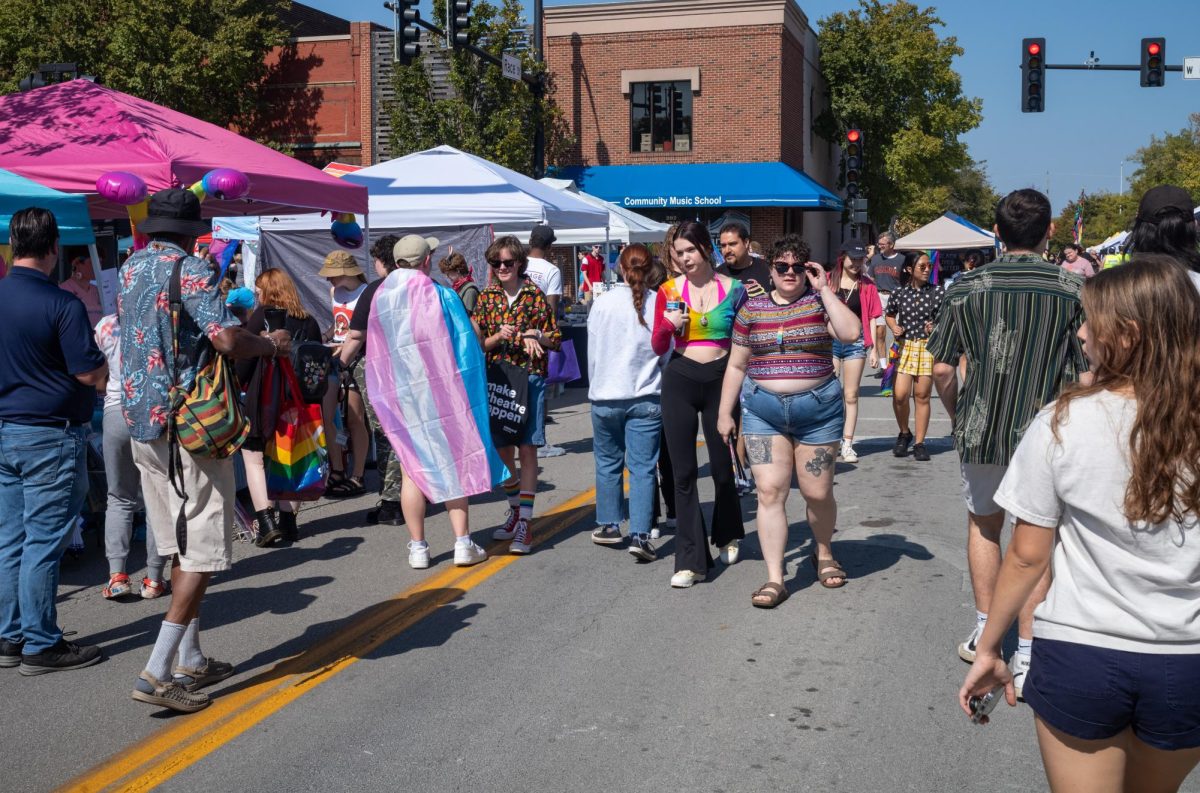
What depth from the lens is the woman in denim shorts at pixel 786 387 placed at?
20.3ft

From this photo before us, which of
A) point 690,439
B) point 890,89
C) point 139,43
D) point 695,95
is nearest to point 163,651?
point 690,439

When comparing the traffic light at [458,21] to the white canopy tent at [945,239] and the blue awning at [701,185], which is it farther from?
Answer: the white canopy tent at [945,239]

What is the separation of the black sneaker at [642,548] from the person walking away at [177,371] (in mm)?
2889

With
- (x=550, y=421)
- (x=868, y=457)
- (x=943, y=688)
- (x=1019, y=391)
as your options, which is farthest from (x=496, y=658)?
(x=550, y=421)

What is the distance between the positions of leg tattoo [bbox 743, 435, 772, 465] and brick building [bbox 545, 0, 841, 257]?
2578 cm

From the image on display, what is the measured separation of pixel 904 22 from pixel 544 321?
3578cm

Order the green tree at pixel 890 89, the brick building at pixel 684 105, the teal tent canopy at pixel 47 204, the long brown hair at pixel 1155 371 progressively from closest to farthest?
the long brown hair at pixel 1155 371, the teal tent canopy at pixel 47 204, the brick building at pixel 684 105, the green tree at pixel 890 89

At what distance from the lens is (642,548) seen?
7.28 m

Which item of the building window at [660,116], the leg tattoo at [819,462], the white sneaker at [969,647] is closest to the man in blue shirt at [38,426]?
the leg tattoo at [819,462]

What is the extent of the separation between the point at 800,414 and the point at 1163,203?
6.79 feet

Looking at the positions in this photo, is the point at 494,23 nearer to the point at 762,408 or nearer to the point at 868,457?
the point at 868,457

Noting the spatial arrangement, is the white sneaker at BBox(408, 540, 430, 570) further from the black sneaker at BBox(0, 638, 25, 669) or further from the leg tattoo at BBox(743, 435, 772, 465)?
the black sneaker at BBox(0, 638, 25, 669)

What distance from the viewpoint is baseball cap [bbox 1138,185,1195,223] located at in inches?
232

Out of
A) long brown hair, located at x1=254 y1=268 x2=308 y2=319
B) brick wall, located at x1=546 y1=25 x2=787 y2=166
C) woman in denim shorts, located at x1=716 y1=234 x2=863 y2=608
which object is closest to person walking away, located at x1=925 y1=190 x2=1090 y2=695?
woman in denim shorts, located at x1=716 y1=234 x2=863 y2=608
